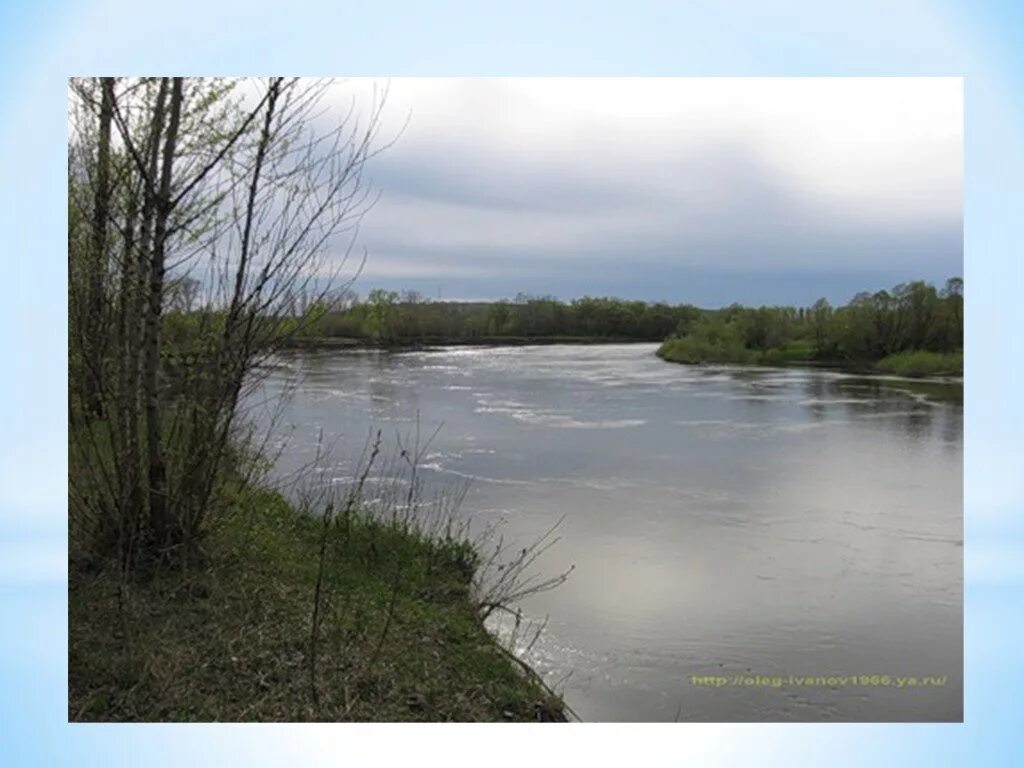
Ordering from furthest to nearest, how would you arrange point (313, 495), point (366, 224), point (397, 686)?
point (313, 495) → point (366, 224) → point (397, 686)

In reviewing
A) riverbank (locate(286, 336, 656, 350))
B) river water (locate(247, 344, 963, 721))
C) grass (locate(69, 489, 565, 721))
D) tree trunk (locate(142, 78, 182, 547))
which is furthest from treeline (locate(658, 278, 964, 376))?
tree trunk (locate(142, 78, 182, 547))

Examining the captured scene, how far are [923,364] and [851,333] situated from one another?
354 mm

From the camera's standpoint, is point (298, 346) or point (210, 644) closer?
point (210, 644)

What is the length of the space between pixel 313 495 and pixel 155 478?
0.83 m

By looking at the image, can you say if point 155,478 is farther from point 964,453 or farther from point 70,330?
point 964,453

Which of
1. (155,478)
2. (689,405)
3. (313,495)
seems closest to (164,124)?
(155,478)

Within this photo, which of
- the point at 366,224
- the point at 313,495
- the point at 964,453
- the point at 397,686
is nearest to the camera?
the point at 397,686

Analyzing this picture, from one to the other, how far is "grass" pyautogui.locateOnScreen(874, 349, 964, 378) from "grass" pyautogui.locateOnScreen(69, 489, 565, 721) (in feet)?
6.35

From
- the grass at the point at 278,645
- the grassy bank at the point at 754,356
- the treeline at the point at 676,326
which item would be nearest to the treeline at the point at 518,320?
the treeline at the point at 676,326

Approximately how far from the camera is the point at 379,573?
3.70m

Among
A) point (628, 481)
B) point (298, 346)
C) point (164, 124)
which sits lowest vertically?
point (628, 481)

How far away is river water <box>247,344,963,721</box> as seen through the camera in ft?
10.4

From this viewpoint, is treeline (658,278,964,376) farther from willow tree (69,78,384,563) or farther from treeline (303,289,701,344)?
willow tree (69,78,384,563)

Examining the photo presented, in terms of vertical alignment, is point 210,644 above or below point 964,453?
below
